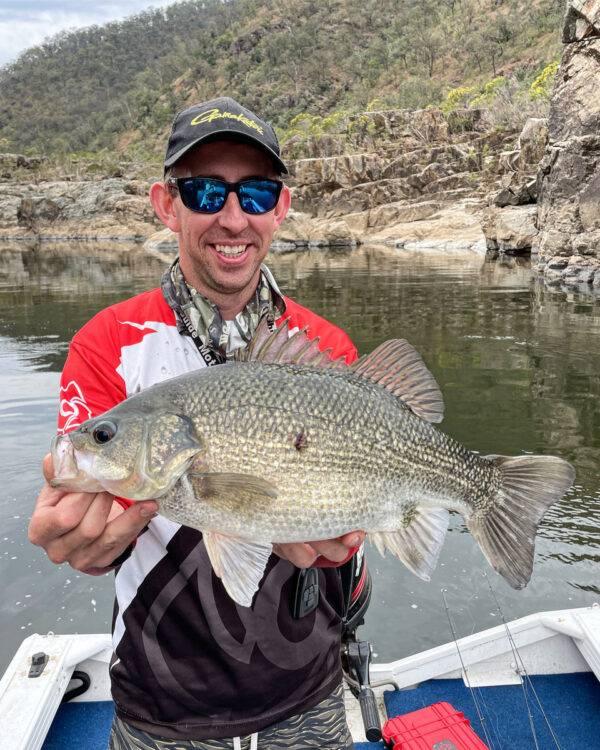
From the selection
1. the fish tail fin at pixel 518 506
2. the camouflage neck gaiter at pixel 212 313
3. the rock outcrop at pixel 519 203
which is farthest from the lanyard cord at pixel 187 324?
the rock outcrop at pixel 519 203

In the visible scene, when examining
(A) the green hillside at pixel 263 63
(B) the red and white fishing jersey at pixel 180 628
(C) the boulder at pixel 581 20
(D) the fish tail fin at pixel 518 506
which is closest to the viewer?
(B) the red and white fishing jersey at pixel 180 628

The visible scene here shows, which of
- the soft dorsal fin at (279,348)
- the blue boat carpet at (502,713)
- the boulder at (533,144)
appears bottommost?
the blue boat carpet at (502,713)

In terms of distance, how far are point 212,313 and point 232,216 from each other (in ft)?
1.36

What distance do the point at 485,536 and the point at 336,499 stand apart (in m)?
0.76

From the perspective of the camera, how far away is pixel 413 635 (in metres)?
4.86

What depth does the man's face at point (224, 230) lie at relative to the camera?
2.61 metres

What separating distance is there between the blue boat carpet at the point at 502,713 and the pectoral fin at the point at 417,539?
5.98 ft

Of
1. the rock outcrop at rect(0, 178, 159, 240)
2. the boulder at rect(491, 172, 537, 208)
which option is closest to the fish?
the boulder at rect(491, 172, 537, 208)

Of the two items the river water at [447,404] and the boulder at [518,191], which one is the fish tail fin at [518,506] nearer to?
the river water at [447,404]

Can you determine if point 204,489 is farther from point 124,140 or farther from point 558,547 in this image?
point 124,140

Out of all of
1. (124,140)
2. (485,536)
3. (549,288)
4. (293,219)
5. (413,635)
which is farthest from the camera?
(124,140)

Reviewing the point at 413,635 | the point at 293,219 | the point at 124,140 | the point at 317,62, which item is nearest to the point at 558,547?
→ the point at 413,635

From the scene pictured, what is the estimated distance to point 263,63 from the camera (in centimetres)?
11500

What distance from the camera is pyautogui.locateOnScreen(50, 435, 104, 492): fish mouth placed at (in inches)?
78.9
